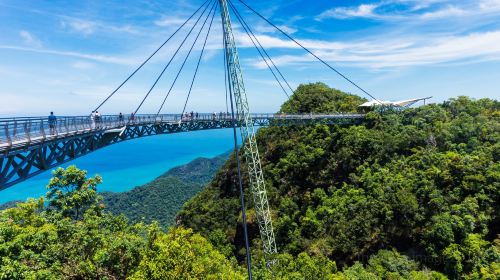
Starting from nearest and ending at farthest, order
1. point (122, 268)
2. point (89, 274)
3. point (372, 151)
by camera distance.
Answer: point (89, 274) < point (122, 268) < point (372, 151)

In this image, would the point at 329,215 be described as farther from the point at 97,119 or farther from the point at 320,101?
the point at 320,101

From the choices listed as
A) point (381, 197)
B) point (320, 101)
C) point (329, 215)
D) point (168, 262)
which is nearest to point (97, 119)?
point (168, 262)

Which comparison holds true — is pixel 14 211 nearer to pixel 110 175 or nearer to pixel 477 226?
pixel 477 226

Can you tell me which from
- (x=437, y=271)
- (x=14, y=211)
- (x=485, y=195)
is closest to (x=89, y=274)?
(x=14, y=211)

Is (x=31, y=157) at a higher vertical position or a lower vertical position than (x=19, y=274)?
higher

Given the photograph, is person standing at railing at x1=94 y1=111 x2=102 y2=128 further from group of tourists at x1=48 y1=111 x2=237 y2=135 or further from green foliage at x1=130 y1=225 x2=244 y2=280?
green foliage at x1=130 y1=225 x2=244 y2=280

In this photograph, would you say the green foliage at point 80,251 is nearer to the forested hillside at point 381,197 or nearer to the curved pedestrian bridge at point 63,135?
the curved pedestrian bridge at point 63,135
